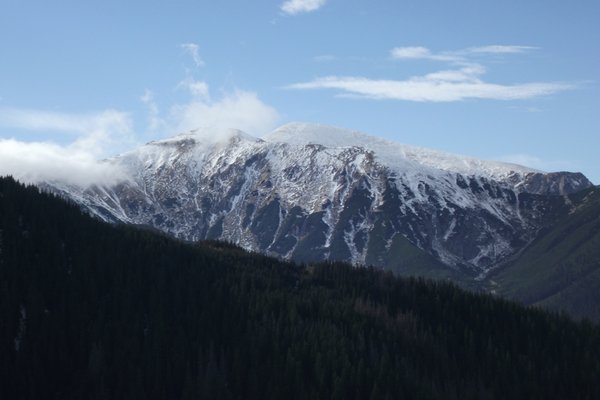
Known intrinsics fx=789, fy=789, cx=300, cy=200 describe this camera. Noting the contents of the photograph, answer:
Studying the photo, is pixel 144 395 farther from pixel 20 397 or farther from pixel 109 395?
pixel 20 397

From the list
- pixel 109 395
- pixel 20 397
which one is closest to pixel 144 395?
pixel 109 395

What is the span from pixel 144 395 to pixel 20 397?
2924 cm

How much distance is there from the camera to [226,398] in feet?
654

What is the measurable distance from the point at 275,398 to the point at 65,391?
5266 cm

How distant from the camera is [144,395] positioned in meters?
196

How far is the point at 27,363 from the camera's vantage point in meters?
199

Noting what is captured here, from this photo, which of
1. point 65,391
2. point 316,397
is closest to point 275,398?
point 316,397

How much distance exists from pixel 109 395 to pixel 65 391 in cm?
1146

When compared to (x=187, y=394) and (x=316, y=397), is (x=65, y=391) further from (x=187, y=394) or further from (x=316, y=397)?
(x=316, y=397)

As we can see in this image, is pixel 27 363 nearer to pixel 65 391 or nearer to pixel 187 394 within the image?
pixel 65 391

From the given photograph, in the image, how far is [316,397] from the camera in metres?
199

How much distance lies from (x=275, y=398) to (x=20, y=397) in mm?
61777

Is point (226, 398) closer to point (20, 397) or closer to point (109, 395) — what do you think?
point (109, 395)

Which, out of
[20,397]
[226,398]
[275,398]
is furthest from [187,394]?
[20,397]
